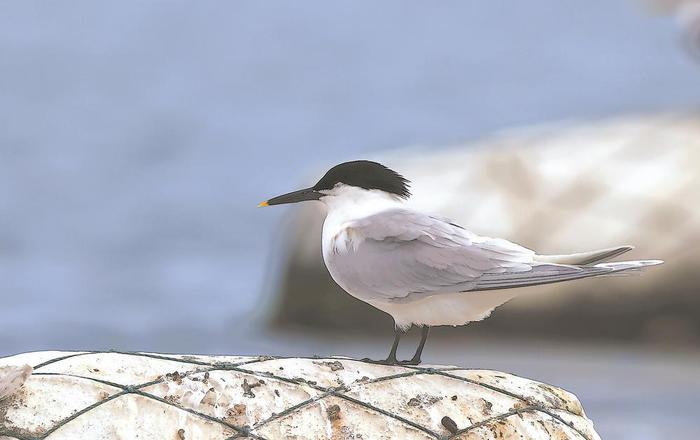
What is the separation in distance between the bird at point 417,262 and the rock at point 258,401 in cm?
25

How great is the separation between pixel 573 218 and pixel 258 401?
8274 millimetres

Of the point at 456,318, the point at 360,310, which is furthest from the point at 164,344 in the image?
the point at 456,318

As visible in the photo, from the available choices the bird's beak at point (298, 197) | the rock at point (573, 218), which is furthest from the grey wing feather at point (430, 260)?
the rock at point (573, 218)

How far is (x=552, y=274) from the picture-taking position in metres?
6.14

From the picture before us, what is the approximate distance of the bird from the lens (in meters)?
6.24

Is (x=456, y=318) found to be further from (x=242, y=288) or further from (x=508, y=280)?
(x=242, y=288)

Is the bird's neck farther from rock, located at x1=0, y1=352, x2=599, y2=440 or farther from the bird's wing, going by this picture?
rock, located at x1=0, y1=352, x2=599, y2=440

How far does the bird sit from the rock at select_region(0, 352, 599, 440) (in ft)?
0.82

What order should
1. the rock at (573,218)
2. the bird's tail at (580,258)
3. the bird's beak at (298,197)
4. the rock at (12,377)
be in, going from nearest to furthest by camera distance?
the rock at (12,377) < the bird's tail at (580,258) < the bird's beak at (298,197) < the rock at (573,218)

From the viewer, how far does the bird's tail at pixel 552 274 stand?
6000 mm

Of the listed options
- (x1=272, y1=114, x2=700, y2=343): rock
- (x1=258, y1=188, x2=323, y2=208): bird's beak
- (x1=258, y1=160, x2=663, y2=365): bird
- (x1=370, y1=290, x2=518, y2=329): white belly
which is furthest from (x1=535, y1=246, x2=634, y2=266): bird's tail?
(x1=272, y1=114, x2=700, y2=343): rock

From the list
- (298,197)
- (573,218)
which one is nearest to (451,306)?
(298,197)

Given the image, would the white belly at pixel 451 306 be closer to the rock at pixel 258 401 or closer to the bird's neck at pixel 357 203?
the rock at pixel 258 401

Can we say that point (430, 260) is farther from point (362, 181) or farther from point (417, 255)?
point (362, 181)
